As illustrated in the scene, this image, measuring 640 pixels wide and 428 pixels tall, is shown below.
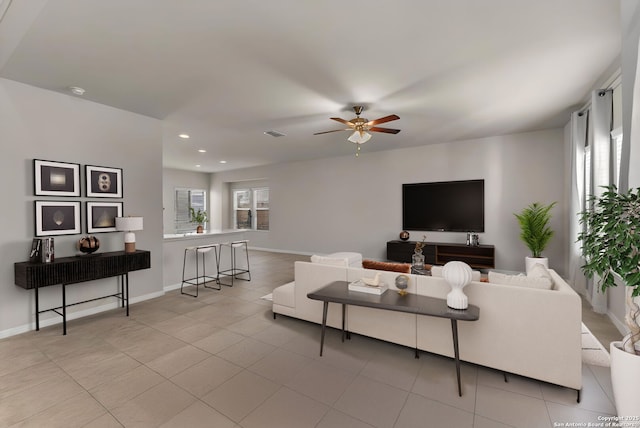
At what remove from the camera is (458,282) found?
226 centimetres

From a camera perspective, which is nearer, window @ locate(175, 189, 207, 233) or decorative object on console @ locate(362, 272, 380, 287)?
decorative object on console @ locate(362, 272, 380, 287)

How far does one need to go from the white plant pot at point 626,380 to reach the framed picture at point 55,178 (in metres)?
5.49

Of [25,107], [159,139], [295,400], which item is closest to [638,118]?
[295,400]

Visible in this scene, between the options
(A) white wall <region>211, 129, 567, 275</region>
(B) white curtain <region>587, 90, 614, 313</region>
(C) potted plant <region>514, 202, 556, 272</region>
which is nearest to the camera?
(B) white curtain <region>587, 90, 614, 313</region>

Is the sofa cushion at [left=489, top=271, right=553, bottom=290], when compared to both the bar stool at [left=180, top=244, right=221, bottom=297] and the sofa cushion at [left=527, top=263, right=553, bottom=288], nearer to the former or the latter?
the sofa cushion at [left=527, top=263, right=553, bottom=288]

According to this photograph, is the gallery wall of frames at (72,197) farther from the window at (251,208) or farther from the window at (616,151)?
the window at (616,151)

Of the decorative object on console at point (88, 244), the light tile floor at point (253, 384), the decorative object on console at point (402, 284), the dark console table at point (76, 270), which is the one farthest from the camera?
the decorative object on console at point (88, 244)

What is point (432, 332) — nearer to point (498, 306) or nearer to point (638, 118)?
point (498, 306)

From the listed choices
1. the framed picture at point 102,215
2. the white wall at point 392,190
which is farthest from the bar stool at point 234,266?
the white wall at point 392,190

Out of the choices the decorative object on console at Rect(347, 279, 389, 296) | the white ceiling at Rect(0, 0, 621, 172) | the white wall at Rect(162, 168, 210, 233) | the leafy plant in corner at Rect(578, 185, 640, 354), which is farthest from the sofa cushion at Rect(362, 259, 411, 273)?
the white wall at Rect(162, 168, 210, 233)

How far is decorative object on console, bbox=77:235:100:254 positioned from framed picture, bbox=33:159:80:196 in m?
0.61

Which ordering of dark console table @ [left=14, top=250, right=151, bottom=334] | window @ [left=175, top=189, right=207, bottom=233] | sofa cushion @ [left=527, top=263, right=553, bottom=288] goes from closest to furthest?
1. sofa cushion @ [left=527, top=263, right=553, bottom=288]
2. dark console table @ [left=14, top=250, right=151, bottom=334]
3. window @ [left=175, top=189, right=207, bottom=233]

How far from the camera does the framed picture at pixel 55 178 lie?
334cm

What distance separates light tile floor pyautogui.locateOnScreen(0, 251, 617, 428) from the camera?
189cm
